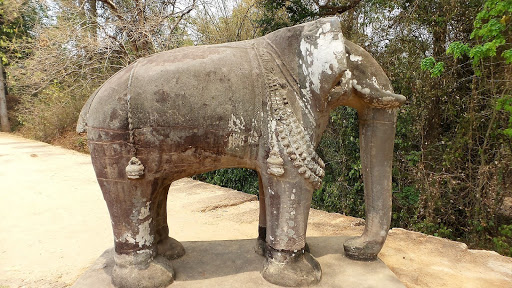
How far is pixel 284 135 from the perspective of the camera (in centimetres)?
170

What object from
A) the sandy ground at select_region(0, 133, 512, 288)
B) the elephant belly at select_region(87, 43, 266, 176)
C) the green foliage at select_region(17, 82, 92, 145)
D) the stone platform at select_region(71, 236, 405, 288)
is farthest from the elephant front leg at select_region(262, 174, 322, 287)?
the green foliage at select_region(17, 82, 92, 145)

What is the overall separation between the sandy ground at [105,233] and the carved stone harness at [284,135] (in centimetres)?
123

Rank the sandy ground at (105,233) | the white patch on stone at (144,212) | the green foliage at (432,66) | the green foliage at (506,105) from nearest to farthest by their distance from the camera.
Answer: the white patch on stone at (144,212), the sandy ground at (105,233), the green foliage at (506,105), the green foliage at (432,66)

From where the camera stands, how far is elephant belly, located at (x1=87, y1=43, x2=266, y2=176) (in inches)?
65.4

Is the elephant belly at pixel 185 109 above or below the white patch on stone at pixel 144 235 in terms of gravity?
above

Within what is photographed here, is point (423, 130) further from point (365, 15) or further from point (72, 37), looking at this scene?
point (72, 37)

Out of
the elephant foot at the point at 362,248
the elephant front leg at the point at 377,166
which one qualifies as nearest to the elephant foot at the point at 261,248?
the elephant foot at the point at 362,248

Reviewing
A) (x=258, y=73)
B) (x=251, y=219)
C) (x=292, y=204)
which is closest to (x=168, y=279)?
(x=292, y=204)

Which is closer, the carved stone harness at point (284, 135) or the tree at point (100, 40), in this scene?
the carved stone harness at point (284, 135)

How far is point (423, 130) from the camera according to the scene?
4332mm

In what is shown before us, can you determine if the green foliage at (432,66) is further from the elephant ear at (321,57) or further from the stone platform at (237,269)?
the elephant ear at (321,57)

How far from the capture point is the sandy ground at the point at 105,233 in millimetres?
2504

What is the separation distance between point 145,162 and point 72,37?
6.64 metres

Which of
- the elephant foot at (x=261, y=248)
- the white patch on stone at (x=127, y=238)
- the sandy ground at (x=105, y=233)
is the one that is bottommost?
the sandy ground at (x=105, y=233)
